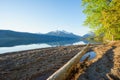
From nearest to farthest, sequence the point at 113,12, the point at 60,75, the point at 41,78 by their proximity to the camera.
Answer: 1. the point at 60,75
2. the point at 41,78
3. the point at 113,12

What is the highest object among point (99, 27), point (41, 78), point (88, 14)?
point (88, 14)

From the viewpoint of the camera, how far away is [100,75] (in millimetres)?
11125

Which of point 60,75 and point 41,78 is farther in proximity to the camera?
point 41,78

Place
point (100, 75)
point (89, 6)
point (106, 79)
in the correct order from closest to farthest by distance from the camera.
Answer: point (106, 79) → point (100, 75) → point (89, 6)

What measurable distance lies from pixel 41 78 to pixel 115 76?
180 inches

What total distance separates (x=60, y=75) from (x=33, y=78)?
3430mm

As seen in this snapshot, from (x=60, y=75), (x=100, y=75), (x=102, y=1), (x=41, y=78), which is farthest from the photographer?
(x=102, y=1)

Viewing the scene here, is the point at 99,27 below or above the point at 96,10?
below

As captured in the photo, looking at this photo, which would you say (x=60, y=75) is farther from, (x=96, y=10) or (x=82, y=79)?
(x=96, y=10)

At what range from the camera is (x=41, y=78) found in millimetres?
12391

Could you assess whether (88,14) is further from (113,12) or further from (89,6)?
(113,12)

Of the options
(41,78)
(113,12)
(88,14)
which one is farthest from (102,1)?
(41,78)

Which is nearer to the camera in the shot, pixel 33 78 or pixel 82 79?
pixel 82 79

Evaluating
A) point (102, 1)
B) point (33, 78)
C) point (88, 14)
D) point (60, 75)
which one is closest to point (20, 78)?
point (33, 78)
